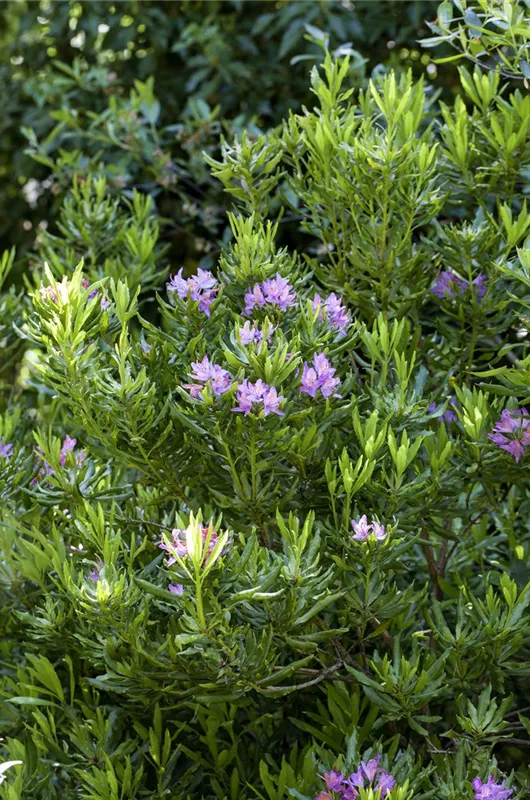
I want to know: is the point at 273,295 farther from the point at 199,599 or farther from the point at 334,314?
the point at 199,599

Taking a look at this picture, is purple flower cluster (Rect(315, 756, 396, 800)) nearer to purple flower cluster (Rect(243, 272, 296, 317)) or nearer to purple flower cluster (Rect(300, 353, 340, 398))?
purple flower cluster (Rect(300, 353, 340, 398))

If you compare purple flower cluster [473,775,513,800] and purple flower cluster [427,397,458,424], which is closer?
purple flower cluster [473,775,513,800]

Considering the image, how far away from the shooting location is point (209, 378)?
5.96 ft

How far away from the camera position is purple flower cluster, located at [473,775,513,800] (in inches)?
73.1

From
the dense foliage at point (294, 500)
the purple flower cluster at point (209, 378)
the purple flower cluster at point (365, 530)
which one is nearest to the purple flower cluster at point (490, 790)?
the dense foliage at point (294, 500)

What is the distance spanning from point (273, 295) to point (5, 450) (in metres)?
0.75

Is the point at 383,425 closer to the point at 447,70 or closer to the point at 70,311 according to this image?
the point at 70,311

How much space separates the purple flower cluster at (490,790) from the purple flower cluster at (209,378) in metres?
0.85

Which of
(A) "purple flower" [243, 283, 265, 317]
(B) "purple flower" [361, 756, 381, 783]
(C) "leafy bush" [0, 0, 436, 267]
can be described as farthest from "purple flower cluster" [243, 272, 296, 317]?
(C) "leafy bush" [0, 0, 436, 267]

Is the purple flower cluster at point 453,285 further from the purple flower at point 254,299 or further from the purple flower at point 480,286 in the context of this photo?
the purple flower at point 254,299

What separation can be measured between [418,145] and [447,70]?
1891 mm

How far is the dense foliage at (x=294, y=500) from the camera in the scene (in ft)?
6.00

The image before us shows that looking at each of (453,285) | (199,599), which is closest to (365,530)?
(199,599)

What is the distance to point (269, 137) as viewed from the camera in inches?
100.0
